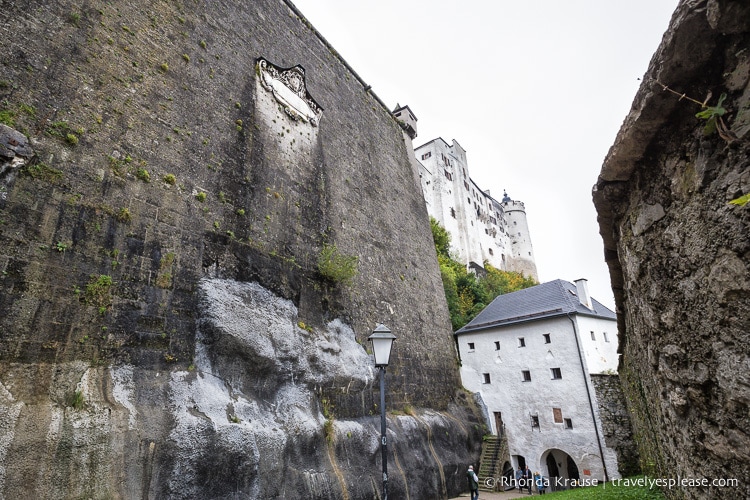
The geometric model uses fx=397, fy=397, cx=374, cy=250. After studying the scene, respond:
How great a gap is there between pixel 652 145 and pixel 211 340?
651 cm

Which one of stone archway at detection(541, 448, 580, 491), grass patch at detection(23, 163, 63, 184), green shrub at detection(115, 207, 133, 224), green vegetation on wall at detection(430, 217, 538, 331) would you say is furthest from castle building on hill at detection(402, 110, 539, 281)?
grass patch at detection(23, 163, 63, 184)

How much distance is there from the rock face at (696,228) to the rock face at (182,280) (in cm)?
572

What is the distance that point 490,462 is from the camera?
14.3 metres

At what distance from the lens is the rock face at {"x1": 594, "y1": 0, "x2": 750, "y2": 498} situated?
1839mm

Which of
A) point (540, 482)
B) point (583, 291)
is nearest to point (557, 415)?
point (540, 482)

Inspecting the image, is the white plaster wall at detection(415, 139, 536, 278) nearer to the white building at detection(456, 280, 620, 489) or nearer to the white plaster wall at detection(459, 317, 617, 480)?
the white building at detection(456, 280, 620, 489)

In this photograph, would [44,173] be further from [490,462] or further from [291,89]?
[490,462]

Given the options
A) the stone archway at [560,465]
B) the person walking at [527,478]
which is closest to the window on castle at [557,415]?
the person walking at [527,478]

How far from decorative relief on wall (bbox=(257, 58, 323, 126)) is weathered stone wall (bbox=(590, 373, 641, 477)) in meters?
13.6

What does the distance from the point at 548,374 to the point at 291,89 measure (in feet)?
45.8

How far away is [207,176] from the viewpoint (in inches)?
312

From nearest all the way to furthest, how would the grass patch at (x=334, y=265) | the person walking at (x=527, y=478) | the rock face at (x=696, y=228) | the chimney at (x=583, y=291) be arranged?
the rock face at (x=696, y=228), the grass patch at (x=334, y=265), the person walking at (x=527, y=478), the chimney at (x=583, y=291)

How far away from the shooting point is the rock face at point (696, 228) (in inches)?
72.4

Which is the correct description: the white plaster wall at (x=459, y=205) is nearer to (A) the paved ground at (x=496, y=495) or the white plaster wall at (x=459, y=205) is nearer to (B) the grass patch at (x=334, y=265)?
(A) the paved ground at (x=496, y=495)
